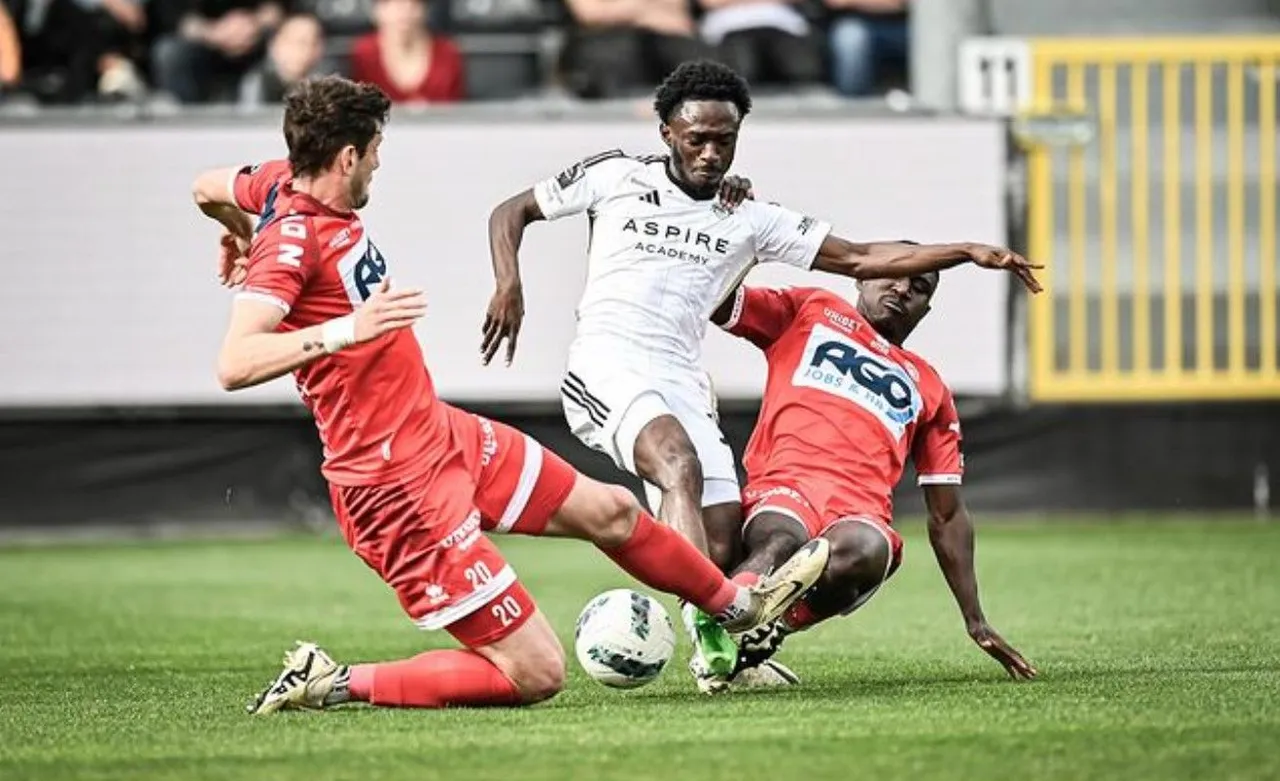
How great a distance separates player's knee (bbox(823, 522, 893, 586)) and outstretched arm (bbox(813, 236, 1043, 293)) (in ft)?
2.74

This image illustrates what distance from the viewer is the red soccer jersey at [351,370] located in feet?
23.3

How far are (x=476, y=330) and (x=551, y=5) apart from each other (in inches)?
136

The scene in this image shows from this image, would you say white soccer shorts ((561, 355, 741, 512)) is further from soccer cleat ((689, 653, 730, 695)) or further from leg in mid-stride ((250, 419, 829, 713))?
leg in mid-stride ((250, 419, 829, 713))

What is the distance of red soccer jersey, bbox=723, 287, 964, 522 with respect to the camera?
27.9 ft

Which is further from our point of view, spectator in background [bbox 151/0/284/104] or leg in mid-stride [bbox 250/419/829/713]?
spectator in background [bbox 151/0/284/104]

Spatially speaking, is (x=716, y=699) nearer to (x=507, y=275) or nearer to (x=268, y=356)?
(x=507, y=275)

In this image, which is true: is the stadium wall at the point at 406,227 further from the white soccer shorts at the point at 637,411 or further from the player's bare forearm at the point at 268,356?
the player's bare forearm at the point at 268,356

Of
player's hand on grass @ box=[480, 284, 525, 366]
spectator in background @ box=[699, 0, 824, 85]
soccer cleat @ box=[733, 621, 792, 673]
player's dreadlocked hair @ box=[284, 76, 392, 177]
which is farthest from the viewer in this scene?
spectator in background @ box=[699, 0, 824, 85]

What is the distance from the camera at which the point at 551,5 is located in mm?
17969

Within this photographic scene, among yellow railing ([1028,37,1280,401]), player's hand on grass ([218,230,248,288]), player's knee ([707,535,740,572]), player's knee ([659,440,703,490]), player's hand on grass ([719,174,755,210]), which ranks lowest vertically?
yellow railing ([1028,37,1280,401])

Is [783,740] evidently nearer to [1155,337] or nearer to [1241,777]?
[1241,777]

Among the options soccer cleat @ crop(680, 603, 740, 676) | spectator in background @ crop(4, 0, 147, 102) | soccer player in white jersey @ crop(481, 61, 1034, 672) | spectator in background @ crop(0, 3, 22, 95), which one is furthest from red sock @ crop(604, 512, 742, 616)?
spectator in background @ crop(0, 3, 22, 95)

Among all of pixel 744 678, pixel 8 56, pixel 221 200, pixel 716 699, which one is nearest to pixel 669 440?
pixel 744 678

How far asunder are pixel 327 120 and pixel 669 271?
2025mm
